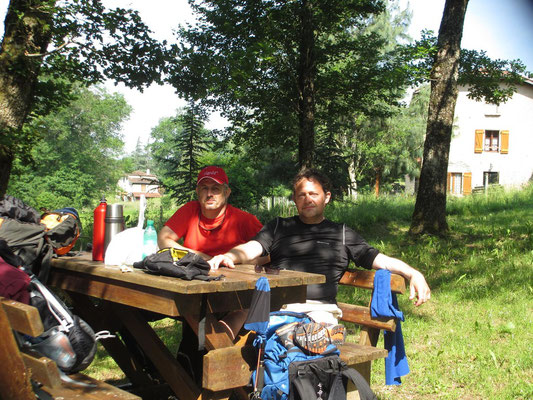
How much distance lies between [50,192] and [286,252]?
51039 mm

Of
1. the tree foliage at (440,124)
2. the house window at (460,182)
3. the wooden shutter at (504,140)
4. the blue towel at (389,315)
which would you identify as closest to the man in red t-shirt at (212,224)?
the blue towel at (389,315)

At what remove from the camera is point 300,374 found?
2.38m

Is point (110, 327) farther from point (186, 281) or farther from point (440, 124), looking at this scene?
point (440, 124)

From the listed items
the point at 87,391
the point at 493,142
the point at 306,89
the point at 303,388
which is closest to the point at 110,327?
the point at 87,391

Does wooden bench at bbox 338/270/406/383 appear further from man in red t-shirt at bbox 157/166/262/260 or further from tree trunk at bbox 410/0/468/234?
tree trunk at bbox 410/0/468/234

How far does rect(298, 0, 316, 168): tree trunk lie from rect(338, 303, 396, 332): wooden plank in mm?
9726

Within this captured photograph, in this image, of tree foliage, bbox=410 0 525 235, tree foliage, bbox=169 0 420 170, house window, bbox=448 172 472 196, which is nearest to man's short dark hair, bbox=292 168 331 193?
tree foliage, bbox=410 0 525 235

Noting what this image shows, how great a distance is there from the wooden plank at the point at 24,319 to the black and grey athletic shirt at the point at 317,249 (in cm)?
169

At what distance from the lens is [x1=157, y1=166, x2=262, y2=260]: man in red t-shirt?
382 cm

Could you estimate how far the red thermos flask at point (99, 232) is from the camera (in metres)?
3.26

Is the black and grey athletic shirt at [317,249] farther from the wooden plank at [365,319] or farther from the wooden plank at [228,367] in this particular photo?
the wooden plank at [228,367]

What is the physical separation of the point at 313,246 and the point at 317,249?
0.12 feet

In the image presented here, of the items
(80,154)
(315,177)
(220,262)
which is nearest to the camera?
(220,262)

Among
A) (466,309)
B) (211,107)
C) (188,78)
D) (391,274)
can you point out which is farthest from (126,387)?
(211,107)
